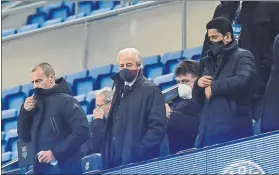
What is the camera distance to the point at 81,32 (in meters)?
9.51

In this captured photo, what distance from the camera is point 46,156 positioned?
7383 millimetres

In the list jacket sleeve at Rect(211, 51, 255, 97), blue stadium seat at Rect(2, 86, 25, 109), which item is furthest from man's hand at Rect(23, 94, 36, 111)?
blue stadium seat at Rect(2, 86, 25, 109)

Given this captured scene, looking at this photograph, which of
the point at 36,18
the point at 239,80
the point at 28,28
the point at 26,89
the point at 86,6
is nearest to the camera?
the point at 239,80

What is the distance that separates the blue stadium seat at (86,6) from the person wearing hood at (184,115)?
367cm

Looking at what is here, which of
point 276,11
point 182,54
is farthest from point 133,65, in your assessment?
point 182,54

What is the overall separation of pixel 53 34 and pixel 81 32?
0.40 metres

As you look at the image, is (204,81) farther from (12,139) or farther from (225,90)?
(12,139)

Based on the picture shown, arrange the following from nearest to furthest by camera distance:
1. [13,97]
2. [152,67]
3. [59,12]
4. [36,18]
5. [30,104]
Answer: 1. [30,104]
2. [152,67]
3. [13,97]
4. [59,12]
5. [36,18]

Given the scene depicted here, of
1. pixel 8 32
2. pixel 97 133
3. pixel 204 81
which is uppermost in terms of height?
pixel 8 32

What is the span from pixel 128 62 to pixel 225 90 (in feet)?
2.40

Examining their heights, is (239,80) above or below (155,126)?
above

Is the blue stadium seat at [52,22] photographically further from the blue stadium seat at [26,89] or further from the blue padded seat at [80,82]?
the blue padded seat at [80,82]

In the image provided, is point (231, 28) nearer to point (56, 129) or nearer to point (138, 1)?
point (56, 129)

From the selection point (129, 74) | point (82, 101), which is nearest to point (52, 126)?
point (129, 74)
